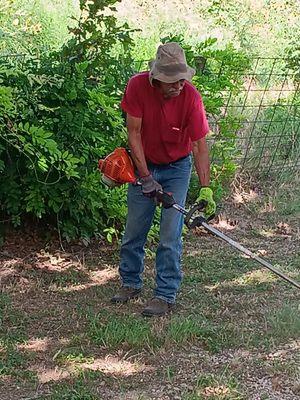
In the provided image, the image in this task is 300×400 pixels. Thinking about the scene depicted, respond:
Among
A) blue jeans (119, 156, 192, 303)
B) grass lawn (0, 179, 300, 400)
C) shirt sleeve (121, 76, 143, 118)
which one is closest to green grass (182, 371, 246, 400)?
grass lawn (0, 179, 300, 400)

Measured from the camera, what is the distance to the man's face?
3976mm

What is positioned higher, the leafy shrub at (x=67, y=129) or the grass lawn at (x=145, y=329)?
the leafy shrub at (x=67, y=129)

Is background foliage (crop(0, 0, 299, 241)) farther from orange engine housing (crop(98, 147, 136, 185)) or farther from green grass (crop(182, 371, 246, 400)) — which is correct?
green grass (crop(182, 371, 246, 400))

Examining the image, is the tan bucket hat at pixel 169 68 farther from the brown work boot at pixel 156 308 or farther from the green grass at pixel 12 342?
the green grass at pixel 12 342

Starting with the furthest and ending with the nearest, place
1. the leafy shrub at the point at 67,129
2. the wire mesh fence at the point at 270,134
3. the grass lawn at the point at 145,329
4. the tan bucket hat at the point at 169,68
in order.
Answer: the wire mesh fence at the point at 270,134 < the leafy shrub at the point at 67,129 < the tan bucket hat at the point at 169,68 < the grass lawn at the point at 145,329

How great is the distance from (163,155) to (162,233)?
0.51 m

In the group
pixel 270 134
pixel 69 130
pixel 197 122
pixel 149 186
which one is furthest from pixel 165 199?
pixel 270 134

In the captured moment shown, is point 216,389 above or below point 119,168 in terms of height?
below

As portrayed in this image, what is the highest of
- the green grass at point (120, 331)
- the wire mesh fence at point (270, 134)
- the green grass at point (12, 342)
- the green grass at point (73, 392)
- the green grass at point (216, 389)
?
the wire mesh fence at point (270, 134)

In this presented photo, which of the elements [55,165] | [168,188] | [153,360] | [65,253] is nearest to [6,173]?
[55,165]

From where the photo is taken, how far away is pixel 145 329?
13.5ft

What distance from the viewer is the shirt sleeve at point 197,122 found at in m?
4.14

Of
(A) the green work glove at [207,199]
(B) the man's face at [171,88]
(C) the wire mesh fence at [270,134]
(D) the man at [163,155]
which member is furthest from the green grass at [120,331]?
(C) the wire mesh fence at [270,134]

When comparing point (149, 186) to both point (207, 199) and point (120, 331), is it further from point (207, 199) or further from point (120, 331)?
point (120, 331)
